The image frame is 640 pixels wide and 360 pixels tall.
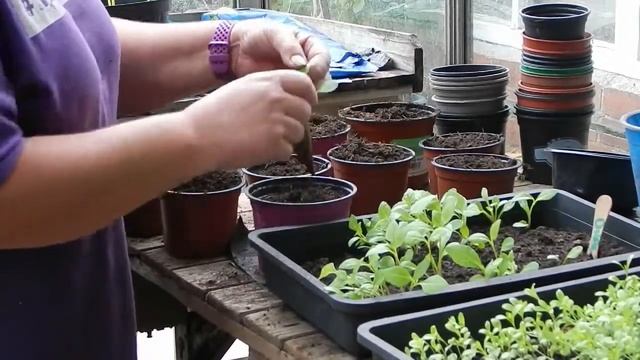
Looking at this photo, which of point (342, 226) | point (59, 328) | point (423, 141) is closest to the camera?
point (59, 328)

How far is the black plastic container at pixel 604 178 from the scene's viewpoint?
1.55 m

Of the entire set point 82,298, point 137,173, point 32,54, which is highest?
point 32,54

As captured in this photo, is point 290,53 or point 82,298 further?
point 290,53

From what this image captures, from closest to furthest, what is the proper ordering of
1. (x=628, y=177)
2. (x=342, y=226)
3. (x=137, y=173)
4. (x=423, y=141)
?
(x=137, y=173)
(x=342, y=226)
(x=628, y=177)
(x=423, y=141)

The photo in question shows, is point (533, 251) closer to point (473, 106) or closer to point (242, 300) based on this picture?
point (242, 300)

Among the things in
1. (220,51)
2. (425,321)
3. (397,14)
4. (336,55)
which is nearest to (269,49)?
(220,51)

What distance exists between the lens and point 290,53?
126 centimetres

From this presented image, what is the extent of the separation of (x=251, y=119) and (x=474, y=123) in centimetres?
100

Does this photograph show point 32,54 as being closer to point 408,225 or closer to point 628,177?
point 408,225

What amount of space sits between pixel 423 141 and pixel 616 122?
1.95 feet

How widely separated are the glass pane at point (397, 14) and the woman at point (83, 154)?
4.24 feet

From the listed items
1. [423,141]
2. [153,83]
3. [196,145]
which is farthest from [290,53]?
[423,141]

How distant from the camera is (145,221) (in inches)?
63.8

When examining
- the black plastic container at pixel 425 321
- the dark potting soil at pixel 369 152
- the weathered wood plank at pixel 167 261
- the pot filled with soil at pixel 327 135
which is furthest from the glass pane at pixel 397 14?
the black plastic container at pixel 425 321
